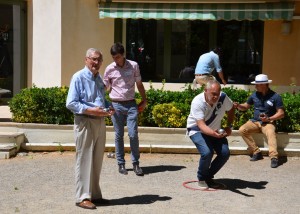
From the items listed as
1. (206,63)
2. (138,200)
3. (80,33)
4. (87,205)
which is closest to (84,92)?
(87,205)

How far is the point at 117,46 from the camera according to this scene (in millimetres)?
7098

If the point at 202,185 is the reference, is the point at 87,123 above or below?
above

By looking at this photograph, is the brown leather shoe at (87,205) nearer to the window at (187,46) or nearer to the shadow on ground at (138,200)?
the shadow on ground at (138,200)

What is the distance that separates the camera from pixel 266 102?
27.5 ft

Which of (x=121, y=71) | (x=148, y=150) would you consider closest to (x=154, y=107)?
(x=148, y=150)

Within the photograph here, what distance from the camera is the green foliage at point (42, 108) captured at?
9.16m

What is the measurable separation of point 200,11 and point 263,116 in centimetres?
380

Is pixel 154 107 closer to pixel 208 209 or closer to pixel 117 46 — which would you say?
pixel 117 46

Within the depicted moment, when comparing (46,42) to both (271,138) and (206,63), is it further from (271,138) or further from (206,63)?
(271,138)

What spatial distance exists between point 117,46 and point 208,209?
2486 millimetres

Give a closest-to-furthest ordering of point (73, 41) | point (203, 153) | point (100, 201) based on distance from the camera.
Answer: point (100, 201) → point (203, 153) → point (73, 41)

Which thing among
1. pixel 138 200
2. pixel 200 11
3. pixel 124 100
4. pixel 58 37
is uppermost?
pixel 200 11

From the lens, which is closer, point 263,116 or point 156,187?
point 156,187

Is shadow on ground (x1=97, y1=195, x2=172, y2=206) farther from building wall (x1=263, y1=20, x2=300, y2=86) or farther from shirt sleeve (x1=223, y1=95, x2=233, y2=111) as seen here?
building wall (x1=263, y1=20, x2=300, y2=86)
